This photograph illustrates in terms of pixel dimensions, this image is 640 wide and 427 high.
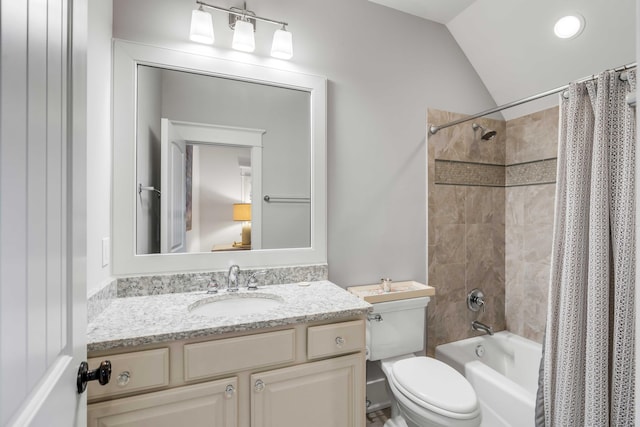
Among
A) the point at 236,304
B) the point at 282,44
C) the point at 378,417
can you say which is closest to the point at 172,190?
the point at 236,304

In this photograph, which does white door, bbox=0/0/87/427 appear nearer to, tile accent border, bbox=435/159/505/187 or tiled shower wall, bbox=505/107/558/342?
tile accent border, bbox=435/159/505/187

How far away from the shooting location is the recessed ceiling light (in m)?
1.69

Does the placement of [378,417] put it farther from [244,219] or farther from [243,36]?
[243,36]

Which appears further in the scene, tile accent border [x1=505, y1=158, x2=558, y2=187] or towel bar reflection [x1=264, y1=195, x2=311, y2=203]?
tile accent border [x1=505, y1=158, x2=558, y2=187]

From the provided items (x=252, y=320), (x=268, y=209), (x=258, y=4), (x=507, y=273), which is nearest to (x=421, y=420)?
(x=252, y=320)

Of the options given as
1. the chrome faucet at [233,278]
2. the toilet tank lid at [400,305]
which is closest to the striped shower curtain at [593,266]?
the toilet tank lid at [400,305]

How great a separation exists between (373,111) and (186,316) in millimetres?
1542

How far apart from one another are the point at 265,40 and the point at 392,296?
5.21ft

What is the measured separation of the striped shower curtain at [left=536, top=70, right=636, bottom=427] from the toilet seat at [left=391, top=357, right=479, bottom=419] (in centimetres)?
33

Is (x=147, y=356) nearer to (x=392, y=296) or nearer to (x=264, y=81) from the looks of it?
(x=392, y=296)

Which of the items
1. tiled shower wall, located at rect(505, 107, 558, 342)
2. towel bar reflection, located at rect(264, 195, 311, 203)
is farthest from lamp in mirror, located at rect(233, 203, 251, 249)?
tiled shower wall, located at rect(505, 107, 558, 342)

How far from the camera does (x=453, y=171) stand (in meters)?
2.14

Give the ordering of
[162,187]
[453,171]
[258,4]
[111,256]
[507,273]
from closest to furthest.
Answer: [111,256]
[162,187]
[258,4]
[453,171]
[507,273]

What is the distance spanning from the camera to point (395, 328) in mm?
1715
